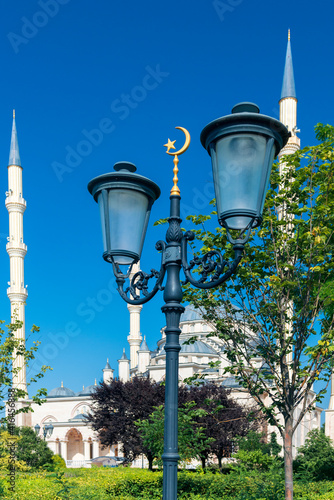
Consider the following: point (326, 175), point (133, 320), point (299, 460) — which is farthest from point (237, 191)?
point (133, 320)

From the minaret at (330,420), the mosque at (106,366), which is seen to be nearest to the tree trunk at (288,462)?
the mosque at (106,366)

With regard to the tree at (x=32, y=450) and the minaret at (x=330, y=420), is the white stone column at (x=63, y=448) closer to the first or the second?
the tree at (x=32, y=450)

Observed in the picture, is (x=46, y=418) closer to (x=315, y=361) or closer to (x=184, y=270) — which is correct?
(x=315, y=361)

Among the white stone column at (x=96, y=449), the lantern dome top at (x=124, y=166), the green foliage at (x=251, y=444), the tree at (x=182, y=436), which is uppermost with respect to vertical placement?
the lantern dome top at (x=124, y=166)

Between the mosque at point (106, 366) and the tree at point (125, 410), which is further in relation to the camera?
the mosque at point (106, 366)

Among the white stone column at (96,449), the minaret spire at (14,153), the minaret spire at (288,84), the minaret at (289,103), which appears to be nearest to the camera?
the minaret at (289,103)

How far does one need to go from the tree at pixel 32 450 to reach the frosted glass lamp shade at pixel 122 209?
90.7 ft

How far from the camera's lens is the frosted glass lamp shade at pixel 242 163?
3480 mm

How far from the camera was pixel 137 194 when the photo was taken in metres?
4.29

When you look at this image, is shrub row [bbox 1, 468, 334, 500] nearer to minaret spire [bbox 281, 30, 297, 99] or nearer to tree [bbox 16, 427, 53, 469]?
tree [bbox 16, 427, 53, 469]

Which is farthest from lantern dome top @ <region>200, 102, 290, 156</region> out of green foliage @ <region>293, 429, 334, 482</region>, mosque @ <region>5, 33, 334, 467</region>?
mosque @ <region>5, 33, 334, 467</region>

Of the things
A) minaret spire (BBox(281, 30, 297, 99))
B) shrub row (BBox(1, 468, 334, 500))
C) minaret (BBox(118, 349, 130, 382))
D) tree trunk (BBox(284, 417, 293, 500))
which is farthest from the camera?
minaret (BBox(118, 349, 130, 382))

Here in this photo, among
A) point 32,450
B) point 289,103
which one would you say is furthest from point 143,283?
point 32,450

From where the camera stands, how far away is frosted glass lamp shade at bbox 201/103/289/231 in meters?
3.48
